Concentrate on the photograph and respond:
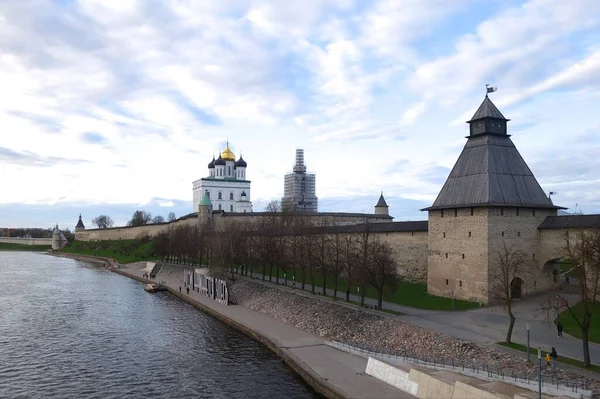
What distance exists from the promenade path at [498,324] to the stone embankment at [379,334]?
745mm

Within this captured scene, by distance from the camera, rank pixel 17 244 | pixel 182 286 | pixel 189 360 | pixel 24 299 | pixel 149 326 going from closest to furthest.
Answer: pixel 189 360
pixel 149 326
pixel 24 299
pixel 182 286
pixel 17 244

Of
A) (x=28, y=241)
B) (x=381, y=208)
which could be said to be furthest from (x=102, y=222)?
(x=381, y=208)

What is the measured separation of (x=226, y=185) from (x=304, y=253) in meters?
65.5

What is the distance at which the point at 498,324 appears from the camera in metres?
24.2

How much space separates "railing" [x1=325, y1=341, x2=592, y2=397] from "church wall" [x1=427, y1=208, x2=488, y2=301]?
10.4 meters

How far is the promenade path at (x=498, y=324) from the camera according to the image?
20.2 meters

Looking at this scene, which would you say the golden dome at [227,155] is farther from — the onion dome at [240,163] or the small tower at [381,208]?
the small tower at [381,208]

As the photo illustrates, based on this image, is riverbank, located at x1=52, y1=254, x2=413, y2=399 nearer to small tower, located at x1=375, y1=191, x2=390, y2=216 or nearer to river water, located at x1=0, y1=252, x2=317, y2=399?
river water, located at x1=0, y1=252, x2=317, y2=399

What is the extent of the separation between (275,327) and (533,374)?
1571 centimetres

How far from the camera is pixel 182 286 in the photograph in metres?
51.3

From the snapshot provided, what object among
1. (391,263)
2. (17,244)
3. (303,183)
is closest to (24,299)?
(391,263)

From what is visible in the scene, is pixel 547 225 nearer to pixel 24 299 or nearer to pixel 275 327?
pixel 275 327

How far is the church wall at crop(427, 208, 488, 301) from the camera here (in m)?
29.8

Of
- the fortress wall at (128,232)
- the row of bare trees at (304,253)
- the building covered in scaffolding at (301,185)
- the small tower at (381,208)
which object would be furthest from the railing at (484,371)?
the building covered in scaffolding at (301,185)
